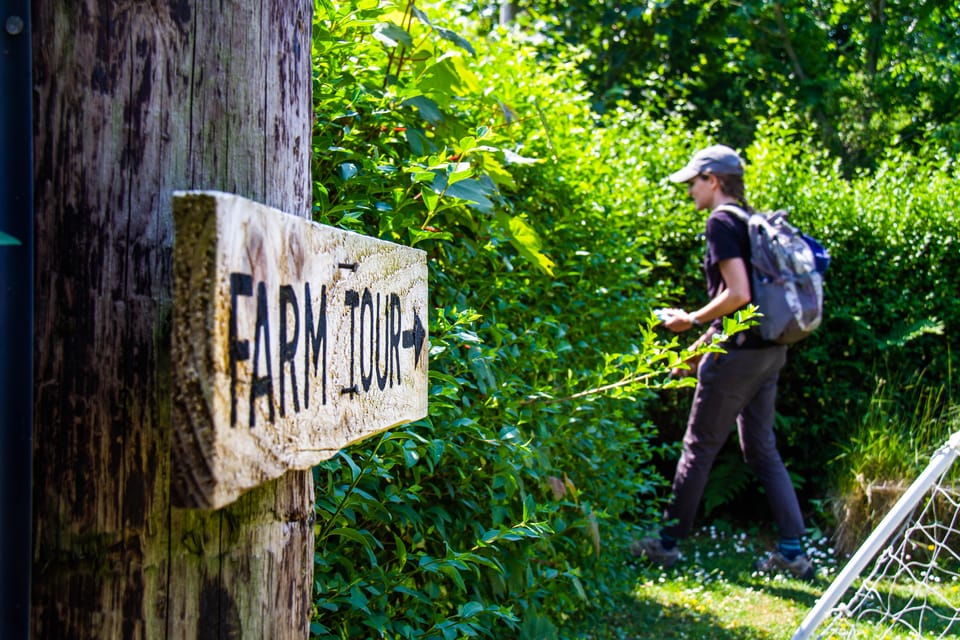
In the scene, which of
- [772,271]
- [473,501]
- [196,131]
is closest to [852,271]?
[772,271]

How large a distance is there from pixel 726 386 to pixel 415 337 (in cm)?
326

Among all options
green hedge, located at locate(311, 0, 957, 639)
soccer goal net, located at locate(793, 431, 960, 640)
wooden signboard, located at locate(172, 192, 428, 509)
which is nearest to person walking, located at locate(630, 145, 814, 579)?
green hedge, located at locate(311, 0, 957, 639)

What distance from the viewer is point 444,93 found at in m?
2.24

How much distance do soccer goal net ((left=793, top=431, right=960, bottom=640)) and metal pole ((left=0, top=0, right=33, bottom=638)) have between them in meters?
2.18

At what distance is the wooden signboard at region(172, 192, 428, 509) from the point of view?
0.96 metres

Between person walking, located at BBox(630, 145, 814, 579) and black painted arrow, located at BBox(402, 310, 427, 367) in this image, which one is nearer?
black painted arrow, located at BBox(402, 310, 427, 367)

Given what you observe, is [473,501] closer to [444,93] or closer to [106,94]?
[444,93]

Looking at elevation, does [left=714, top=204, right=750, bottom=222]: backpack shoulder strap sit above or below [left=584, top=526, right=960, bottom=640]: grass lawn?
above

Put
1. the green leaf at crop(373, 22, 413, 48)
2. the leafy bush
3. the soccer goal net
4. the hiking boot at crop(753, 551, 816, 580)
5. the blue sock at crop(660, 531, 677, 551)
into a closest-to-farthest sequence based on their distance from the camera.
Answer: the leafy bush, the green leaf at crop(373, 22, 413, 48), the soccer goal net, the hiking boot at crop(753, 551, 816, 580), the blue sock at crop(660, 531, 677, 551)

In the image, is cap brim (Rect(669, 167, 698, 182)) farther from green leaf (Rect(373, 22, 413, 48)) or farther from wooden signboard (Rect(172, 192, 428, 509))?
wooden signboard (Rect(172, 192, 428, 509))

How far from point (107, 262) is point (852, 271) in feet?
18.6

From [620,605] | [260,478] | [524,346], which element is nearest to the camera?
[260,478]

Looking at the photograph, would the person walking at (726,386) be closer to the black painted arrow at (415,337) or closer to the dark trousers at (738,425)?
the dark trousers at (738,425)

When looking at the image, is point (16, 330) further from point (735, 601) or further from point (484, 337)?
point (735, 601)
